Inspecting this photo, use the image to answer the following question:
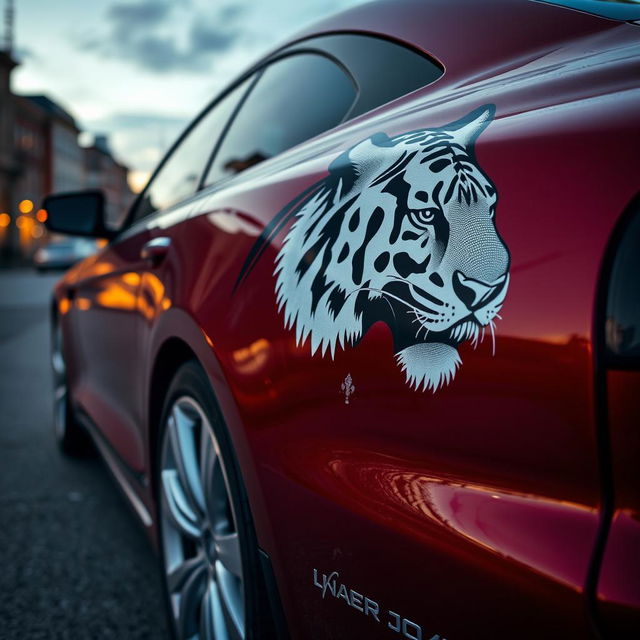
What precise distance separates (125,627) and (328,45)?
1.74 metres

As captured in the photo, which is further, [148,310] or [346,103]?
[148,310]

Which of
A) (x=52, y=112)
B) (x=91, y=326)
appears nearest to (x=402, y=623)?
(x=91, y=326)

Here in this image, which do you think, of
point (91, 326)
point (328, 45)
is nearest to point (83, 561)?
point (91, 326)

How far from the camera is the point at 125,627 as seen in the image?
1941 mm

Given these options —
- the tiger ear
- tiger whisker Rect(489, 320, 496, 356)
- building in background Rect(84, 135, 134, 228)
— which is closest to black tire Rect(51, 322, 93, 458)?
the tiger ear

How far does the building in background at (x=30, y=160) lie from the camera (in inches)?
1804

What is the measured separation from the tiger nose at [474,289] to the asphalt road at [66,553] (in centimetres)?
157

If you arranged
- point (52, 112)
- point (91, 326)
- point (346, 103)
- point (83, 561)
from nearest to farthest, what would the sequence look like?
1. point (346, 103)
2. point (83, 561)
3. point (91, 326)
4. point (52, 112)

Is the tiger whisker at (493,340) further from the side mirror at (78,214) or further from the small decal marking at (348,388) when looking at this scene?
the side mirror at (78,214)

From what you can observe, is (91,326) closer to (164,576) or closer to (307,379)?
(164,576)

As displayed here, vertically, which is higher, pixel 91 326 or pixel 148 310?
pixel 148 310

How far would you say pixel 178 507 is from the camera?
5.56ft

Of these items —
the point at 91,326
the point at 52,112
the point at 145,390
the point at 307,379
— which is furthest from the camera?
the point at 52,112

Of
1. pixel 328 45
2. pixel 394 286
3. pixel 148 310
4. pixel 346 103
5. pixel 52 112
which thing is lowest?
pixel 148 310
